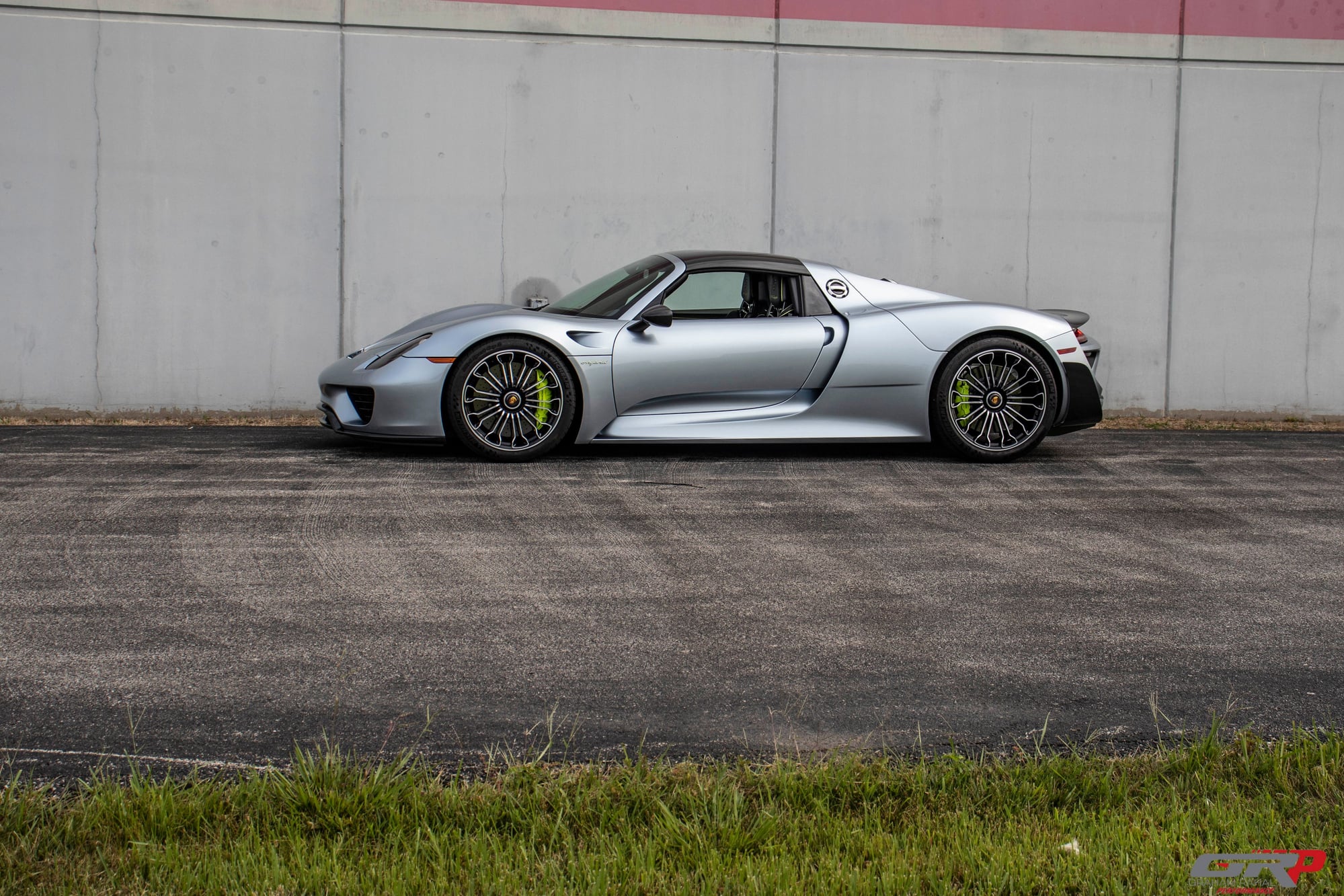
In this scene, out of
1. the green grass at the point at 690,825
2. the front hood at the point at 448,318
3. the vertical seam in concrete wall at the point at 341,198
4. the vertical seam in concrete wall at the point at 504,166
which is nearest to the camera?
the green grass at the point at 690,825

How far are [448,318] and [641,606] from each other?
12.8 ft

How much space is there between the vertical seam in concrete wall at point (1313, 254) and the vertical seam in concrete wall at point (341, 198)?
7.95 meters

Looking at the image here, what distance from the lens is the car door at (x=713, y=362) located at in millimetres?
6762

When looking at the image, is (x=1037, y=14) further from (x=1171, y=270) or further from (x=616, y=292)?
(x=616, y=292)

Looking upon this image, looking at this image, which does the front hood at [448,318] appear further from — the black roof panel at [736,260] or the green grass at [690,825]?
the green grass at [690,825]

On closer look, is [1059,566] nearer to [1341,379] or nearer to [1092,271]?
[1092,271]

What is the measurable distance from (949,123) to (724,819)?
8.64 metres

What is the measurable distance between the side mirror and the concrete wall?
9.72 ft

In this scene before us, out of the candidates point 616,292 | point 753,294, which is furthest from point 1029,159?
point 616,292

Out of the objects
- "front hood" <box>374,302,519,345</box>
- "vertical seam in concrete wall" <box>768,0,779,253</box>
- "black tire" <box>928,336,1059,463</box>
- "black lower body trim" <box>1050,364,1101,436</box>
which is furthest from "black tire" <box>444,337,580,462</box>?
"vertical seam in concrete wall" <box>768,0,779,253</box>

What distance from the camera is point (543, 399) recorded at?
679 cm

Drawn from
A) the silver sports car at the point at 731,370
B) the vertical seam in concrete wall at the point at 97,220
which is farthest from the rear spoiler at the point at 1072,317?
the vertical seam in concrete wall at the point at 97,220

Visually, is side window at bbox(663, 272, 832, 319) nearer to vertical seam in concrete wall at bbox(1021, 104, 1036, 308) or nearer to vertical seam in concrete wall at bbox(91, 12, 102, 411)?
vertical seam in concrete wall at bbox(1021, 104, 1036, 308)

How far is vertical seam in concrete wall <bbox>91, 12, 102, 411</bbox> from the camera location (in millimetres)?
9180
